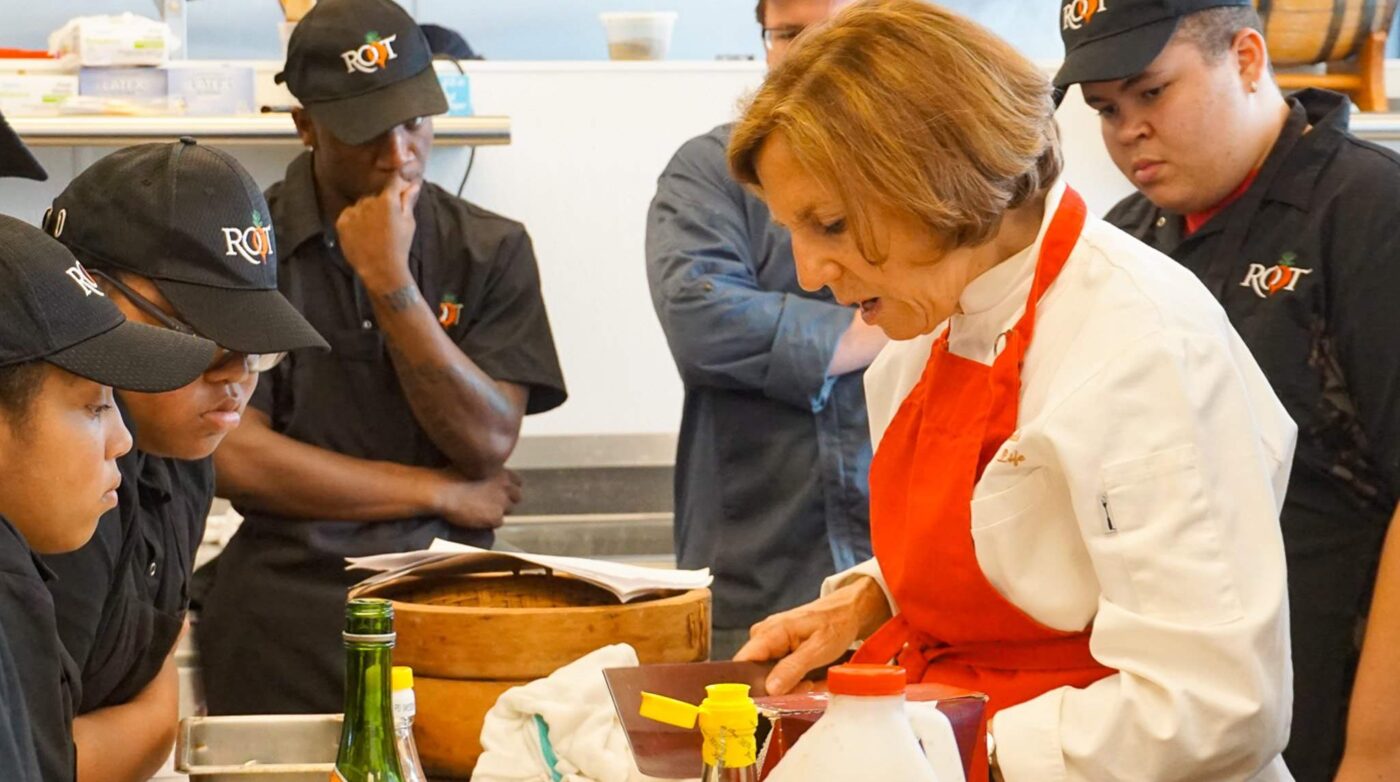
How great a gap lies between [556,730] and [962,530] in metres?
0.40

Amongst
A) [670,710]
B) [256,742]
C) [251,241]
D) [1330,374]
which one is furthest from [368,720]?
[1330,374]

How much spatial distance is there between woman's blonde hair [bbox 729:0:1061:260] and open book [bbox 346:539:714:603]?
44 centimetres

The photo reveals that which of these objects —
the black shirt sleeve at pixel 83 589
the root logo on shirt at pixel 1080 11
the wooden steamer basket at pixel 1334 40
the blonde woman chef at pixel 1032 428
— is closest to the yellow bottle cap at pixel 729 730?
the blonde woman chef at pixel 1032 428

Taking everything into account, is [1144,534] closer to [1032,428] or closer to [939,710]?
[1032,428]

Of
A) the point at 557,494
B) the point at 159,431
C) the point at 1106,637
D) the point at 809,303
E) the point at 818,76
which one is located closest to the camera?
the point at 1106,637

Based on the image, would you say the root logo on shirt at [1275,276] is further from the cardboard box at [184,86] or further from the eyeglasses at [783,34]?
the cardboard box at [184,86]

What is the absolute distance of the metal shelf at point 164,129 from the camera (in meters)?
3.10

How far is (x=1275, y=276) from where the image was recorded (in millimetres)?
1956

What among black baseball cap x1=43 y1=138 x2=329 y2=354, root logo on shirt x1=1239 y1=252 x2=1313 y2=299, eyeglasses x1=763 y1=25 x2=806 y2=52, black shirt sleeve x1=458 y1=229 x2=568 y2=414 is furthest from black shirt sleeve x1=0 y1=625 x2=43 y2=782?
eyeglasses x1=763 y1=25 x2=806 y2=52

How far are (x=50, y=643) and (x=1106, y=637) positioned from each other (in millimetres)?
849

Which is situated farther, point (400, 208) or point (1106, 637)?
point (400, 208)

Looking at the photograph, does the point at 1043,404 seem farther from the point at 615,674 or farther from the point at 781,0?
the point at 781,0

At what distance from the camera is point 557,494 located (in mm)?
3465

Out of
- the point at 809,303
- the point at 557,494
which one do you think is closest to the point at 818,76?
the point at 809,303
